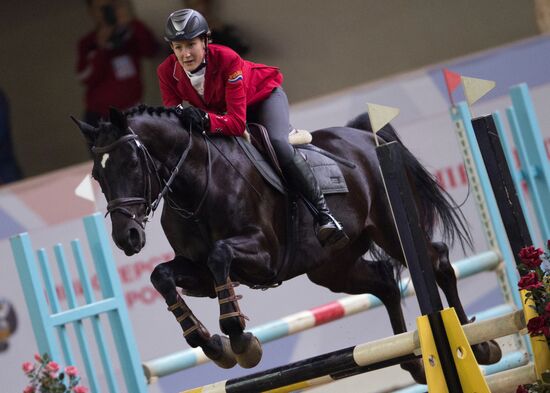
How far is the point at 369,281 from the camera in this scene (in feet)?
17.5

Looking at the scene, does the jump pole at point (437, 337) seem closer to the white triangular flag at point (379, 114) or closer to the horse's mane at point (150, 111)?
the white triangular flag at point (379, 114)

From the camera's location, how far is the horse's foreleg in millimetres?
4039

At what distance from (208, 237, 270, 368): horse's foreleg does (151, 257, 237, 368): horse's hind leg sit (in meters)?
0.08

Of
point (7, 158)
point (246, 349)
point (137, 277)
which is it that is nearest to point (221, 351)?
point (246, 349)

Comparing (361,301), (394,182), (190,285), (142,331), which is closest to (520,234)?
(394,182)

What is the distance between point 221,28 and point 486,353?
13.8 ft

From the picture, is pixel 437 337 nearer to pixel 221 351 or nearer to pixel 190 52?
pixel 221 351

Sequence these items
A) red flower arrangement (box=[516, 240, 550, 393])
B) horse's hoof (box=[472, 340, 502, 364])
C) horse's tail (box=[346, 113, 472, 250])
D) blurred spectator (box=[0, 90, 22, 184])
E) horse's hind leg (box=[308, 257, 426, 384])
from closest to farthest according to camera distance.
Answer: red flower arrangement (box=[516, 240, 550, 393]) → horse's hoof (box=[472, 340, 502, 364]) → horse's hind leg (box=[308, 257, 426, 384]) → horse's tail (box=[346, 113, 472, 250]) → blurred spectator (box=[0, 90, 22, 184])

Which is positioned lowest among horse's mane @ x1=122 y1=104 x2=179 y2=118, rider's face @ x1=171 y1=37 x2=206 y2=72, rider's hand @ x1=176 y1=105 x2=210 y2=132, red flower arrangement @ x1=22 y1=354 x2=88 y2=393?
red flower arrangement @ x1=22 y1=354 x2=88 y2=393

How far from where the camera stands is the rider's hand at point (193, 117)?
435 cm

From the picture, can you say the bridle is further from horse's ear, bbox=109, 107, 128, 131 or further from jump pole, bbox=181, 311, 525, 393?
jump pole, bbox=181, 311, 525, 393

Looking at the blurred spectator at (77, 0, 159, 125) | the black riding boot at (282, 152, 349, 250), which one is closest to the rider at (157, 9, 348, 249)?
the black riding boot at (282, 152, 349, 250)

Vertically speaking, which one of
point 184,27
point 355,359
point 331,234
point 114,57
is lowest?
point 355,359

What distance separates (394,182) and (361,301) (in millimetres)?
1920
